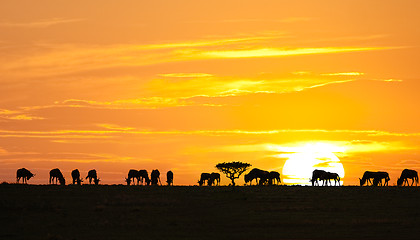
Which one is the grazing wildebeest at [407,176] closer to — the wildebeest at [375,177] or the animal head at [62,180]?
the wildebeest at [375,177]

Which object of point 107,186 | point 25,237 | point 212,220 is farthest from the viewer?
point 107,186

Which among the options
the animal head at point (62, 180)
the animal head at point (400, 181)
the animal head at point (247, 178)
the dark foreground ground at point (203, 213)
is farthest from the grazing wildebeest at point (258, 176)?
the dark foreground ground at point (203, 213)

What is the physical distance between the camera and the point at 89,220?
57.4 meters

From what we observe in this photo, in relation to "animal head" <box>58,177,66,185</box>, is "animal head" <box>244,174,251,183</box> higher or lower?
higher

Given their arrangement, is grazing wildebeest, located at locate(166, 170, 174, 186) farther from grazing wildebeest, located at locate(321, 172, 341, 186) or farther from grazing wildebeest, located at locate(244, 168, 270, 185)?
grazing wildebeest, located at locate(321, 172, 341, 186)

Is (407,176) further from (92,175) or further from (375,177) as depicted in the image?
(92,175)

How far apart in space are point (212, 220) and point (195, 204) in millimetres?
10781

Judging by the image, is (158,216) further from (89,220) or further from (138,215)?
(89,220)

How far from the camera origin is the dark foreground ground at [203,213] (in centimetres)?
5159

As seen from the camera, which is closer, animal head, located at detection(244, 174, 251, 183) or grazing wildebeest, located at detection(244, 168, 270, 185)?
grazing wildebeest, located at detection(244, 168, 270, 185)

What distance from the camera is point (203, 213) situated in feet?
207

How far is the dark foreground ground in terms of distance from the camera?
51.6 m

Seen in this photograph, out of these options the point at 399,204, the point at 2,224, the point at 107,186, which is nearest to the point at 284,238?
the point at 2,224

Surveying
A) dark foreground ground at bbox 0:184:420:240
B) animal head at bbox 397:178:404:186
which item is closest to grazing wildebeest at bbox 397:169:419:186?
animal head at bbox 397:178:404:186
